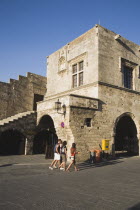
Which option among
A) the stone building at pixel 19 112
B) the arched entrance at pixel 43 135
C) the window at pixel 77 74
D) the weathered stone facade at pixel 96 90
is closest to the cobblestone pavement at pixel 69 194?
the weathered stone facade at pixel 96 90

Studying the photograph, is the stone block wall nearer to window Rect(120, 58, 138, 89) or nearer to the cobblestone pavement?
window Rect(120, 58, 138, 89)

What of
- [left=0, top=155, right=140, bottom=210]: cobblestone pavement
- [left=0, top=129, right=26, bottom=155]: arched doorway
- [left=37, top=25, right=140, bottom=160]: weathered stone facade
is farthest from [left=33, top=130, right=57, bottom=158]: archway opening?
[left=0, top=155, right=140, bottom=210]: cobblestone pavement

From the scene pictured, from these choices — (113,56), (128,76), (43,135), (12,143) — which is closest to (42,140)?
(43,135)

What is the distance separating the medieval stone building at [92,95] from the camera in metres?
11.6

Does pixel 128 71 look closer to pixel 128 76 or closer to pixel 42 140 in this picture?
pixel 128 76

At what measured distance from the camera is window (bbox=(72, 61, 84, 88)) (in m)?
14.9

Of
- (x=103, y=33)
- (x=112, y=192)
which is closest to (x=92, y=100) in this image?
(x=103, y=33)

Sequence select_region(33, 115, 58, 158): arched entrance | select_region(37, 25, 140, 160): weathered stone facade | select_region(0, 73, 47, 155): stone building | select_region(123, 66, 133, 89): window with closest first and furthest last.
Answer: select_region(37, 25, 140, 160): weathered stone facade
select_region(0, 73, 47, 155): stone building
select_region(33, 115, 58, 158): arched entrance
select_region(123, 66, 133, 89): window

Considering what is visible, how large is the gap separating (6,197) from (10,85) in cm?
1421

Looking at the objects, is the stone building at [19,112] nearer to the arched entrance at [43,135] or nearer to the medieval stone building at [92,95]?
the medieval stone building at [92,95]

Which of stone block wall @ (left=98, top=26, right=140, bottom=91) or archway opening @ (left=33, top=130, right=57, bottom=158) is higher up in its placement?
stone block wall @ (left=98, top=26, right=140, bottom=91)

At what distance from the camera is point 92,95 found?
1316 centimetres

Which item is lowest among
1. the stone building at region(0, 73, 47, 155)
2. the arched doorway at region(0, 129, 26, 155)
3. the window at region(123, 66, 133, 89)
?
the arched doorway at region(0, 129, 26, 155)

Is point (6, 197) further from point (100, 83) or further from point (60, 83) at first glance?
point (60, 83)
